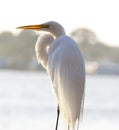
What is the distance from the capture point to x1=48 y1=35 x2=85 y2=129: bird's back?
15.0 feet

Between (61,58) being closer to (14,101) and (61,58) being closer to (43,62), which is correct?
(43,62)

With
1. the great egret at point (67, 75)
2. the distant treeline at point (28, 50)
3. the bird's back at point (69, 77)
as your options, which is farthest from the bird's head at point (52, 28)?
the distant treeline at point (28, 50)

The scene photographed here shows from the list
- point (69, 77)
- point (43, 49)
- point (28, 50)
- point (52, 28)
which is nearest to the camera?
point (69, 77)

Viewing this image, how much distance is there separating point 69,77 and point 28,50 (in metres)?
25.2

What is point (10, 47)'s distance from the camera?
31375 mm

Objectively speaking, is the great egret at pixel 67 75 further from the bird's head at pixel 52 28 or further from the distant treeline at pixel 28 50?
the distant treeline at pixel 28 50

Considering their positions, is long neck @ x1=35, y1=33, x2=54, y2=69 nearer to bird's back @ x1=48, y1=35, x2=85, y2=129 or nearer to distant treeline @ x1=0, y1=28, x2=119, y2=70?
bird's back @ x1=48, y1=35, x2=85, y2=129

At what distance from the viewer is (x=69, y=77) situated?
15.1ft

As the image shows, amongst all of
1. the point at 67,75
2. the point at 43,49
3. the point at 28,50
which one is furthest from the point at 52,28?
the point at 28,50

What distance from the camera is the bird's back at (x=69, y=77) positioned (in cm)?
459

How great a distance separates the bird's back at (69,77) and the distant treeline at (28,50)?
22.1 metres

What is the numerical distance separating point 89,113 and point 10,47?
21604mm

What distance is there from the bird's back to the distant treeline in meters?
22.1

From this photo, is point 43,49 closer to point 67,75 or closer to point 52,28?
point 52,28
